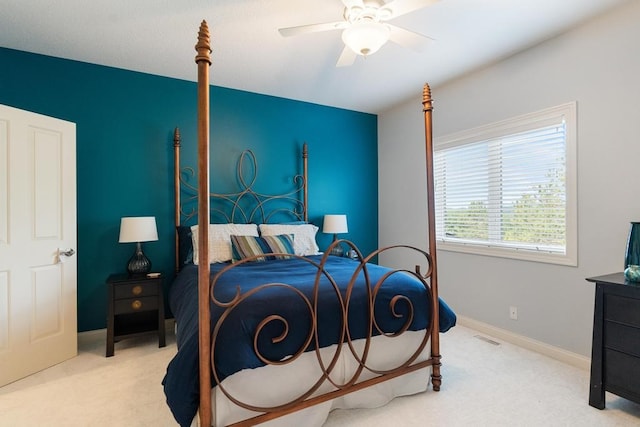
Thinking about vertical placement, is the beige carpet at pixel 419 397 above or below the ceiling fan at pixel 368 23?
below

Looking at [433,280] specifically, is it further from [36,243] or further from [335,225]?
[36,243]

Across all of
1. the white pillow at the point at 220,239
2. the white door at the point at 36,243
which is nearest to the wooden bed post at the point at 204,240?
the white pillow at the point at 220,239

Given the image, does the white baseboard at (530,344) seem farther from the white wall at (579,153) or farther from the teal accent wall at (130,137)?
the teal accent wall at (130,137)

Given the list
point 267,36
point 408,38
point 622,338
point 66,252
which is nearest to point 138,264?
point 66,252

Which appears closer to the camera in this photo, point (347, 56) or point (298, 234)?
point (347, 56)

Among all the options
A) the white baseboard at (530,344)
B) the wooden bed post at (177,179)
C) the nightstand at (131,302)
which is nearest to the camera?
the white baseboard at (530,344)

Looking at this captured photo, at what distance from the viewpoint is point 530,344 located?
286 cm

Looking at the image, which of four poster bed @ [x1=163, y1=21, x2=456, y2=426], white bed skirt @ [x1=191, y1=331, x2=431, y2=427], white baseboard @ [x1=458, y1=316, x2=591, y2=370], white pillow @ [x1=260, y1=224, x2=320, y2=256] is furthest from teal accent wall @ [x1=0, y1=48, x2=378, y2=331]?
white baseboard @ [x1=458, y1=316, x2=591, y2=370]

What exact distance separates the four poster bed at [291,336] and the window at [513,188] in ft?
4.08

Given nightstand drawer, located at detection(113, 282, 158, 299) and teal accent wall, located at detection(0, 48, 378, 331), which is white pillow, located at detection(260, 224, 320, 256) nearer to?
teal accent wall, located at detection(0, 48, 378, 331)

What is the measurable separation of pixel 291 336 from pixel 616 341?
73.4 inches

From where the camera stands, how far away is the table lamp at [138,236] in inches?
114

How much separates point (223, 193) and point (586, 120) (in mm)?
3323

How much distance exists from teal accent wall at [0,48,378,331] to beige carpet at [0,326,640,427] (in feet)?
2.77
